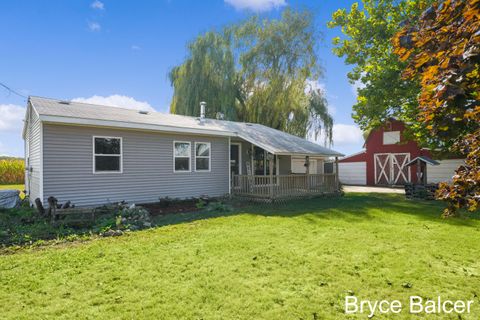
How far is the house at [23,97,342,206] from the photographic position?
8.91 m

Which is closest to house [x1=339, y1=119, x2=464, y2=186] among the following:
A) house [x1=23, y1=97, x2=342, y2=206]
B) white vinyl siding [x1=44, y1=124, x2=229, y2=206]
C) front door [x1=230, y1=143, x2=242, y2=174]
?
house [x1=23, y1=97, x2=342, y2=206]

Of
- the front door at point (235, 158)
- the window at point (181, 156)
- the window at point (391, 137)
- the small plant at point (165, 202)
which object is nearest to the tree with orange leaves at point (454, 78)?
the small plant at point (165, 202)

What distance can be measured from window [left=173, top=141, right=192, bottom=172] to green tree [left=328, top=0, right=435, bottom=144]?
9.16 m

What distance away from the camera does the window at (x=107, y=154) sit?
9633mm

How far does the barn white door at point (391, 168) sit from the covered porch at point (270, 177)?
8.30 metres

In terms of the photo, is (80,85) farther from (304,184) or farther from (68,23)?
(304,184)

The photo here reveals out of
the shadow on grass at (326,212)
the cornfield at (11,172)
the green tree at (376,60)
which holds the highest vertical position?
the green tree at (376,60)

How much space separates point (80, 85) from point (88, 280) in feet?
41.8

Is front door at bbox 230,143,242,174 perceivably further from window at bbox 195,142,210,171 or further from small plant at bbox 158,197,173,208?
small plant at bbox 158,197,173,208

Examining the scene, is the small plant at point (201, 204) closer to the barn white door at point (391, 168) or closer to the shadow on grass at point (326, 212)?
the shadow on grass at point (326, 212)

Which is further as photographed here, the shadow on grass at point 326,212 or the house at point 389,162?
the house at point 389,162

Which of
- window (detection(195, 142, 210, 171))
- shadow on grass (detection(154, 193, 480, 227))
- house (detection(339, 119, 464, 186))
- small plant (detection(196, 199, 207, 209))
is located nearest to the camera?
shadow on grass (detection(154, 193, 480, 227))

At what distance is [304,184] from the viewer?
13562 millimetres

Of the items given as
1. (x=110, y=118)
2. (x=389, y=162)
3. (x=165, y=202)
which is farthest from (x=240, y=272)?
(x=389, y=162)
